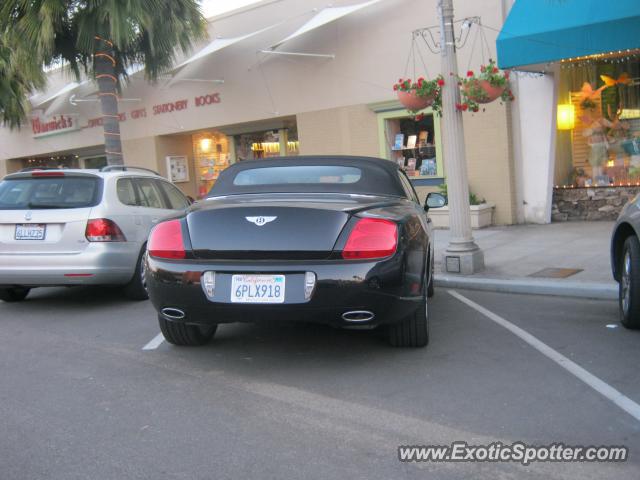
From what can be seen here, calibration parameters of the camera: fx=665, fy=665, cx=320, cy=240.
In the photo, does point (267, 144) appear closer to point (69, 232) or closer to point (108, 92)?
point (108, 92)

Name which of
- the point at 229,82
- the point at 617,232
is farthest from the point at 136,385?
the point at 229,82

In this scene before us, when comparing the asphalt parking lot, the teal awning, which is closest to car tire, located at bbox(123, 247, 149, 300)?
the asphalt parking lot

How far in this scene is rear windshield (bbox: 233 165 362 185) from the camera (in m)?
5.38

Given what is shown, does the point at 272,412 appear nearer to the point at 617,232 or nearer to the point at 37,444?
the point at 37,444

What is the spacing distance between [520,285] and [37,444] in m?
5.16

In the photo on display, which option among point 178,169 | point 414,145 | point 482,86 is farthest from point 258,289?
point 178,169

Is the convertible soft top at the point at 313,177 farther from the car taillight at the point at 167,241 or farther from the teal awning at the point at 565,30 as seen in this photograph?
the teal awning at the point at 565,30

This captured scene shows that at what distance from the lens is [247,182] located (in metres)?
5.54

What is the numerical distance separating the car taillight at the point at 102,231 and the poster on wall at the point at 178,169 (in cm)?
1143

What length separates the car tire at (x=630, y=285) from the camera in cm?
500

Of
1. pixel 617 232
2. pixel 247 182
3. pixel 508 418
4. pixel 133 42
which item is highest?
pixel 133 42

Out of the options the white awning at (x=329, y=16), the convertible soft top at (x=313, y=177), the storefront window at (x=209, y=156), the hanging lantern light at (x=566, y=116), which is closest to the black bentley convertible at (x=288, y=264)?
the convertible soft top at (x=313, y=177)

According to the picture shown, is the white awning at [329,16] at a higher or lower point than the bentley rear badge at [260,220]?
higher

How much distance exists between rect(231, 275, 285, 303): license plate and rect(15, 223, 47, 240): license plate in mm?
3319
